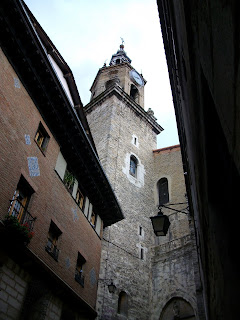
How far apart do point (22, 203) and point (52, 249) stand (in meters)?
1.99

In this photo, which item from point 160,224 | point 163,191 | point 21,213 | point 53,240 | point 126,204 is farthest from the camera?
point 163,191

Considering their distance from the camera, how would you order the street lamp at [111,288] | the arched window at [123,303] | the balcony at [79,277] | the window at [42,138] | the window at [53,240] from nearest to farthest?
the window at [53,240] → the window at [42,138] → the balcony at [79,277] → the street lamp at [111,288] → the arched window at [123,303]

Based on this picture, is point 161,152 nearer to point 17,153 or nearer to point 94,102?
point 94,102

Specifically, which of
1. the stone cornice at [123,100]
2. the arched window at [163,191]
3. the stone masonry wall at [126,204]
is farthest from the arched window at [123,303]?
the stone cornice at [123,100]

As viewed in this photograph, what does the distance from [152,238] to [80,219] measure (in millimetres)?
9793

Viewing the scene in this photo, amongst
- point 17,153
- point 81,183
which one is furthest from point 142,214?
point 17,153

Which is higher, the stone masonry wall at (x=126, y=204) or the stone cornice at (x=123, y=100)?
the stone cornice at (x=123, y=100)

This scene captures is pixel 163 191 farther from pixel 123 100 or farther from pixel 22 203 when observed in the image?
pixel 22 203

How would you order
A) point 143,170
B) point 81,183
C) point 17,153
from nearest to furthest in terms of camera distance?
1. point 17,153
2. point 81,183
3. point 143,170

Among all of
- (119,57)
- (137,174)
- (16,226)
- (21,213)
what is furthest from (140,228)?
(119,57)

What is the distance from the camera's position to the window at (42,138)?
10125 millimetres

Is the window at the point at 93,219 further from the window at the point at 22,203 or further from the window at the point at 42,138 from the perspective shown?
the window at the point at 22,203

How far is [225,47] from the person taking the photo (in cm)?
159

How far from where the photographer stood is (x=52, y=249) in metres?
9.84
